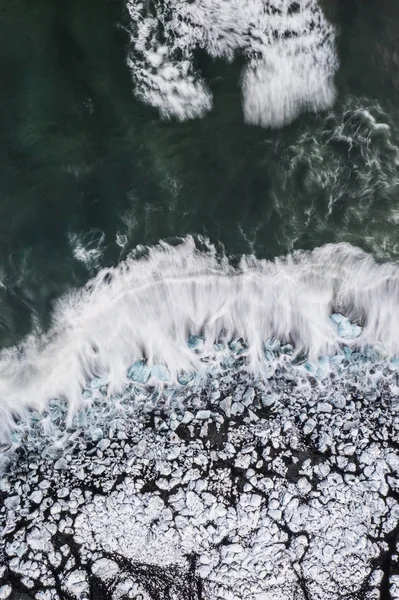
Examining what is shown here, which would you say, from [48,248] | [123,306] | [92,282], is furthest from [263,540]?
[48,248]

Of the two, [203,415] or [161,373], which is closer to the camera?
[203,415]

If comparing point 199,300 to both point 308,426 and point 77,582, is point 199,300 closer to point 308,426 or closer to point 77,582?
point 308,426

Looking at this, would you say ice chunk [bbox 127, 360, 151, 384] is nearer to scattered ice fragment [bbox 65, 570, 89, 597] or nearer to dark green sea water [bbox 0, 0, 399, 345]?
dark green sea water [bbox 0, 0, 399, 345]

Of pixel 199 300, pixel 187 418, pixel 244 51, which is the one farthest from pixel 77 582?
pixel 244 51

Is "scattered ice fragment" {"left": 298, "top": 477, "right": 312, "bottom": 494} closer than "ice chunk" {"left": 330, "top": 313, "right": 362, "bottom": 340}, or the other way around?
"scattered ice fragment" {"left": 298, "top": 477, "right": 312, "bottom": 494}

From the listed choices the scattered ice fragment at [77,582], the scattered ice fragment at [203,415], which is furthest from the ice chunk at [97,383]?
the scattered ice fragment at [77,582]

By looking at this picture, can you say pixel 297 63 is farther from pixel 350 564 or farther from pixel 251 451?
pixel 350 564

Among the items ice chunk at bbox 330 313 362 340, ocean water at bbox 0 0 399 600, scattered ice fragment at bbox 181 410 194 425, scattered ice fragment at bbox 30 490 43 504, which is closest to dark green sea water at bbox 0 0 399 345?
ocean water at bbox 0 0 399 600
